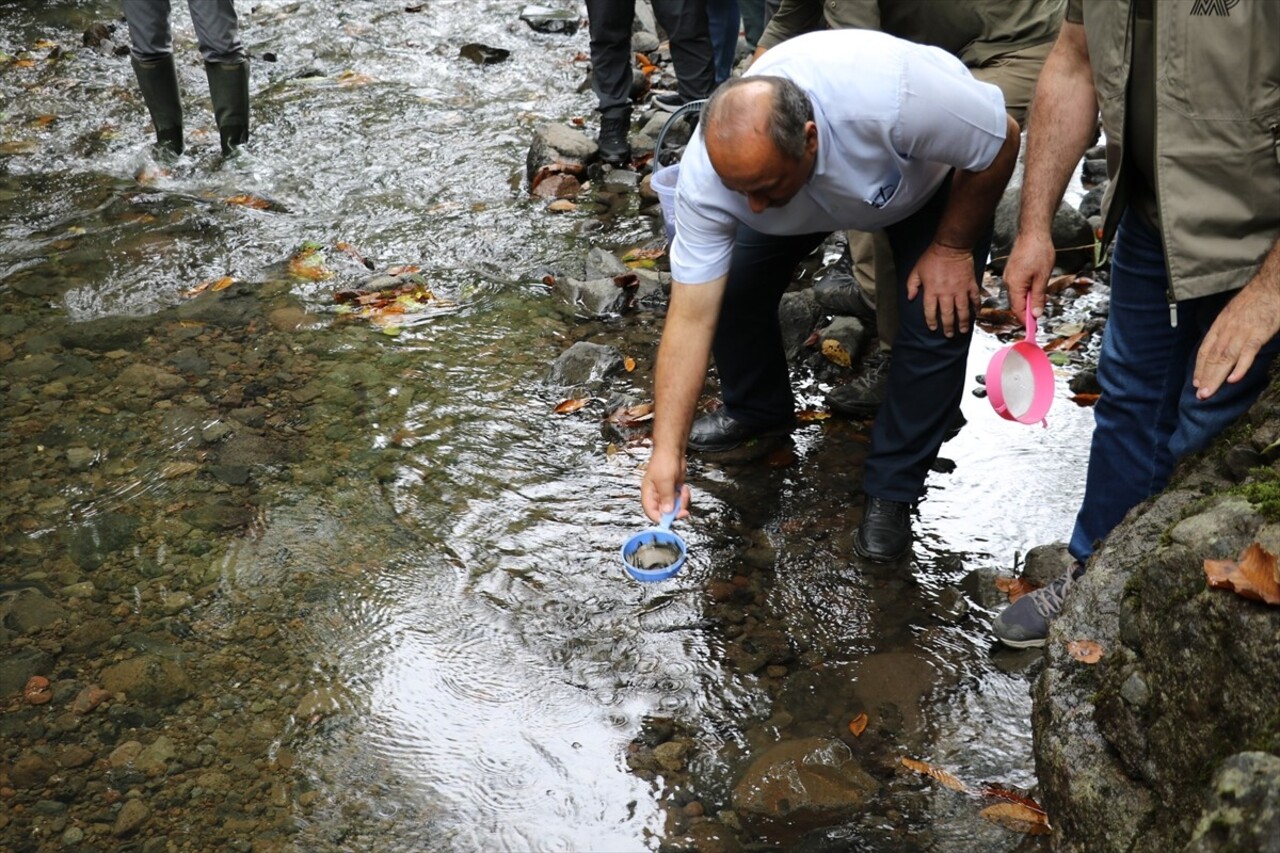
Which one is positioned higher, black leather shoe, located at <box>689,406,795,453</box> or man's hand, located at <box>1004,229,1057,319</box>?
man's hand, located at <box>1004,229,1057,319</box>

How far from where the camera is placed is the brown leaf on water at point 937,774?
9.12 ft

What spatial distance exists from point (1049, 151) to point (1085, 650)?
4.10 feet

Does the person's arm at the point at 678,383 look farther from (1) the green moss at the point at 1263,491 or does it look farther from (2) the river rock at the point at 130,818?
(2) the river rock at the point at 130,818

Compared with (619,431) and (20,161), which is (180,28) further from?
(619,431)

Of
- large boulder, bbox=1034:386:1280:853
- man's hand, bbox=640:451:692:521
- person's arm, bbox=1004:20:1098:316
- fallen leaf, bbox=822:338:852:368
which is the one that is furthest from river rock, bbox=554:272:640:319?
large boulder, bbox=1034:386:1280:853

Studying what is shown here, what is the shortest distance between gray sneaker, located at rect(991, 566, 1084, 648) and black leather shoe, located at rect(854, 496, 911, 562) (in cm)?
47

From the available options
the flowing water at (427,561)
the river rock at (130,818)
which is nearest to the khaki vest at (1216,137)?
the flowing water at (427,561)

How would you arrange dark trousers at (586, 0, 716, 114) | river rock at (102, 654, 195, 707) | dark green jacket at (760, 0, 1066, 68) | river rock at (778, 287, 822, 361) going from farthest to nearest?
1. dark trousers at (586, 0, 716, 114)
2. river rock at (778, 287, 822, 361)
3. dark green jacket at (760, 0, 1066, 68)
4. river rock at (102, 654, 195, 707)

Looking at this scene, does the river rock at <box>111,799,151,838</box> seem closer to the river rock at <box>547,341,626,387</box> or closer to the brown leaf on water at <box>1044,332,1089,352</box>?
the river rock at <box>547,341,626,387</box>

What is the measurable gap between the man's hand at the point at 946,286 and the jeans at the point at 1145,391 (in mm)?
505

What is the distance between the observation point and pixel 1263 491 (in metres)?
2.18

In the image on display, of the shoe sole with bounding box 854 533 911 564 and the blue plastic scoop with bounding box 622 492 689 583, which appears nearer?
the blue plastic scoop with bounding box 622 492 689 583

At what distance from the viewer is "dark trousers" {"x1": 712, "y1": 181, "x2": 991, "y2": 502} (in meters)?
3.44

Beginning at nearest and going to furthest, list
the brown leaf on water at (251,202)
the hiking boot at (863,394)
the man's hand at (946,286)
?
1. the man's hand at (946,286)
2. the hiking boot at (863,394)
3. the brown leaf on water at (251,202)
